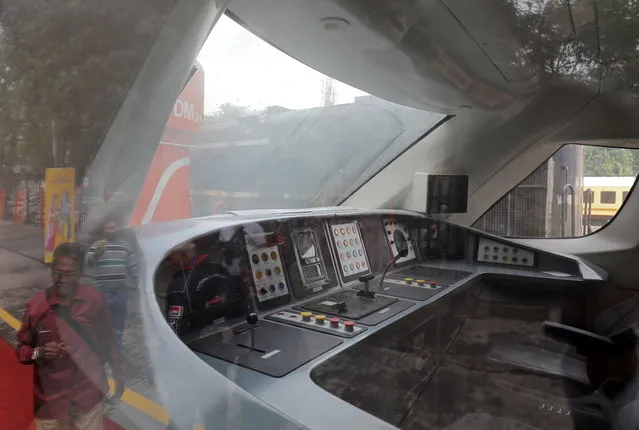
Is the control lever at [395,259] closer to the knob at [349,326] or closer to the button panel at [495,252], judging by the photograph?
the button panel at [495,252]

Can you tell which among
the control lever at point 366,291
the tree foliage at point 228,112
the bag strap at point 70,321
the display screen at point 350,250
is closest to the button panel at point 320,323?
the control lever at point 366,291

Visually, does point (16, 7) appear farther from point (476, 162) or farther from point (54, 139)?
point (476, 162)

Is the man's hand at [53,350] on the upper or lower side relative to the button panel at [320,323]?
upper

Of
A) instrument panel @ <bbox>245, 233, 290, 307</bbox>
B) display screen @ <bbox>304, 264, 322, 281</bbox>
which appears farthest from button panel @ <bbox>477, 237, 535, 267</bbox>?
instrument panel @ <bbox>245, 233, 290, 307</bbox>

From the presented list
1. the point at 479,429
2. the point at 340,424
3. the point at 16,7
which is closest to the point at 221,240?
the point at 340,424

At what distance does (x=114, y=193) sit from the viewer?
0.76 meters

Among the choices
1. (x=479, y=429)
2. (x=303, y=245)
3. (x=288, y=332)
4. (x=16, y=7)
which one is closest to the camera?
(x=16, y=7)

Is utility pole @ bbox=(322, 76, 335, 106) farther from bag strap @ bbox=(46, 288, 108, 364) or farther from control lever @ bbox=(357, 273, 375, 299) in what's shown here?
bag strap @ bbox=(46, 288, 108, 364)

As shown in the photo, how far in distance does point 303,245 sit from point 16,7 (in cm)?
131

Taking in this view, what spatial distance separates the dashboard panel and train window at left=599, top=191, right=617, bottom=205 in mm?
224

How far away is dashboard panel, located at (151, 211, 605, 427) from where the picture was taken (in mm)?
1208

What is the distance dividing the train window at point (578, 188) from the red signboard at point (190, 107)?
1038 millimetres

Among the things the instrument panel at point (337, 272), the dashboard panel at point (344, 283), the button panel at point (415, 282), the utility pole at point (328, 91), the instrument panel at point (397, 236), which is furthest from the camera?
the instrument panel at point (397, 236)

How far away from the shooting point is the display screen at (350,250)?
1959mm
